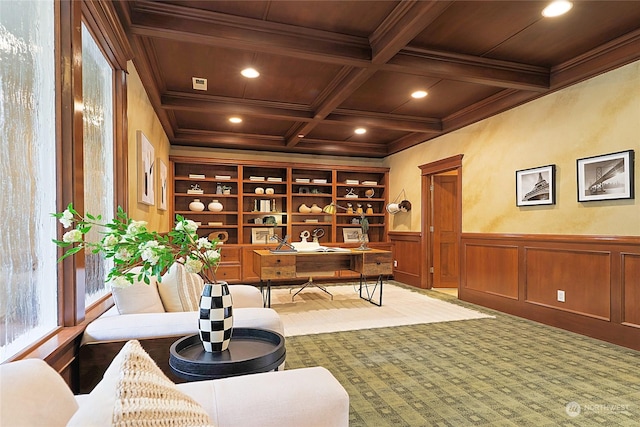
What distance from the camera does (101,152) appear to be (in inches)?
91.1

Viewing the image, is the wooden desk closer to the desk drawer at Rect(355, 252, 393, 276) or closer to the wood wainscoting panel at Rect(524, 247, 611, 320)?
the desk drawer at Rect(355, 252, 393, 276)

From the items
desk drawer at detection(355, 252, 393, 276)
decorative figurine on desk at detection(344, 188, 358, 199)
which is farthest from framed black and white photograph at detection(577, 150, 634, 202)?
decorative figurine on desk at detection(344, 188, 358, 199)

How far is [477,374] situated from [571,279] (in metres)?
1.84

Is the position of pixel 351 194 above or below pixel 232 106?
below

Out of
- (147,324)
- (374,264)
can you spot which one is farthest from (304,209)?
(147,324)

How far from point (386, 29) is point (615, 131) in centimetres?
228

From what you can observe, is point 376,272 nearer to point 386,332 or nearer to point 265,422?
point 386,332

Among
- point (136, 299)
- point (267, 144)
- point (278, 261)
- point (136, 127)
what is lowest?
point (278, 261)

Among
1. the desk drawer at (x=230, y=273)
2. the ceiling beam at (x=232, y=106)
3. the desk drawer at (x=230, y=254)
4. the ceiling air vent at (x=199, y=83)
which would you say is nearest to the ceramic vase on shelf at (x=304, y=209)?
the desk drawer at (x=230, y=254)

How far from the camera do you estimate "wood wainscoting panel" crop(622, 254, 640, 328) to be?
9.89ft

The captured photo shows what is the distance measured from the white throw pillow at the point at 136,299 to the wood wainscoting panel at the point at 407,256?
15.8ft

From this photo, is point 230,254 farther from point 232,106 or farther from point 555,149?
point 555,149

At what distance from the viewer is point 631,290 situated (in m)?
3.06

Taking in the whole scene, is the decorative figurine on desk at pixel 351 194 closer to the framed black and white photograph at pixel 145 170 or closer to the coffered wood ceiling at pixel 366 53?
the coffered wood ceiling at pixel 366 53
